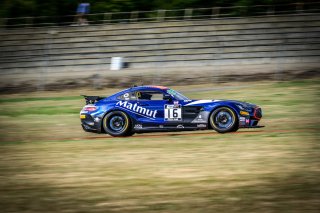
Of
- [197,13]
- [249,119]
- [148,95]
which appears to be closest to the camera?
[249,119]

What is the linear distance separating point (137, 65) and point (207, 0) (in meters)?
11.3

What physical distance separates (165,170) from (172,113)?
4653 millimetres

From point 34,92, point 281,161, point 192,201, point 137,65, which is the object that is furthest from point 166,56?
point 192,201

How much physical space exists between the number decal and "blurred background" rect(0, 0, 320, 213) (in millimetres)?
560

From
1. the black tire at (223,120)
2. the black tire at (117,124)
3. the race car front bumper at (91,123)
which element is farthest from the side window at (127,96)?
the black tire at (223,120)

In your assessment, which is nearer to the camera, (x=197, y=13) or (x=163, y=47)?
(x=163, y=47)

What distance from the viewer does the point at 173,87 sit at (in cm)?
2730

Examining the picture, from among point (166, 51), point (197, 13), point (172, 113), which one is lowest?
point (172, 113)

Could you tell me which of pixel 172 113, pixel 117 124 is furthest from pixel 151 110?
pixel 117 124

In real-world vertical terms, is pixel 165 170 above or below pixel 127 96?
below

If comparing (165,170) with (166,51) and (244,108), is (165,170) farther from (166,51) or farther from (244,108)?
(166,51)

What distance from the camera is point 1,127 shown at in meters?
17.0

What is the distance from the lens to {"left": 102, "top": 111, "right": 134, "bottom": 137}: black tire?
45.2 feet

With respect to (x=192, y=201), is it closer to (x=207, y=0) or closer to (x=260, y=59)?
(x=260, y=59)
